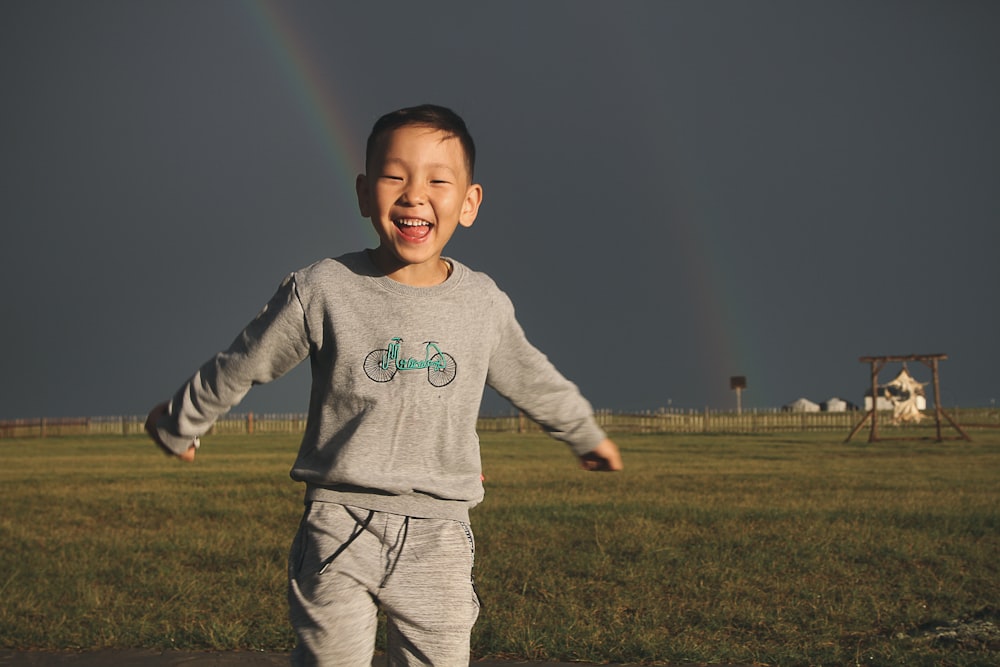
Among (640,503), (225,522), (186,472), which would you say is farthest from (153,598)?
(186,472)

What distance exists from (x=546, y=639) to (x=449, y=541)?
2405 millimetres

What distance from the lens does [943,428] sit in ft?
131

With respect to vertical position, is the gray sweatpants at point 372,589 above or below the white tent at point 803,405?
below

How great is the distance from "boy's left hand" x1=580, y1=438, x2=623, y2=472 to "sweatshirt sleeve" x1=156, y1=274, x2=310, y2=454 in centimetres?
92

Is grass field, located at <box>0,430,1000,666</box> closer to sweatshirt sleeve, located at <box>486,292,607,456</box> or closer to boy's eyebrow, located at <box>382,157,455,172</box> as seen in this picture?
sweatshirt sleeve, located at <box>486,292,607,456</box>

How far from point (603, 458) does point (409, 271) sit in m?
0.82

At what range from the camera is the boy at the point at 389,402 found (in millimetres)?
2625

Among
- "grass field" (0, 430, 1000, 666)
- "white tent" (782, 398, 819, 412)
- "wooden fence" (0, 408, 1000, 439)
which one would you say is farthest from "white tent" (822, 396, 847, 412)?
"grass field" (0, 430, 1000, 666)

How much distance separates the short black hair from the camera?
285cm

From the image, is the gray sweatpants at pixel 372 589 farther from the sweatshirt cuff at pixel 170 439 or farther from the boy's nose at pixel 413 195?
the boy's nose at pixel 413 195

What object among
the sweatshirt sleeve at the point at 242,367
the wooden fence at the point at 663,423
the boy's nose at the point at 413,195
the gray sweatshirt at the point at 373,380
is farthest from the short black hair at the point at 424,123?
the wooden fence at the point at 663,423

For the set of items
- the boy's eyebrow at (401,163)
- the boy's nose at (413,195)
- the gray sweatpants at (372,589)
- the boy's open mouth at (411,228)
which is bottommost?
the gray sweatpants at (372,589)

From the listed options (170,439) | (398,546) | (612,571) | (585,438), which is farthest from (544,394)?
(612,571)

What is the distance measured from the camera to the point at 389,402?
269 cm
